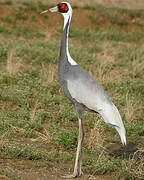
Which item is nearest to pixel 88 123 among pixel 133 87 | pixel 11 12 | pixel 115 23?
pixel 133 87

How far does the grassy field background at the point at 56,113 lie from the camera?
19.7 ft

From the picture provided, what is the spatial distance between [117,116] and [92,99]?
0.40 meters

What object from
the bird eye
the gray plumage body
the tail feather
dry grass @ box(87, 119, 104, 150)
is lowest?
dry grass @ box(87, 119, 104, 150)

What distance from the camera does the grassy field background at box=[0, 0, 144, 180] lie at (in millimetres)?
6012

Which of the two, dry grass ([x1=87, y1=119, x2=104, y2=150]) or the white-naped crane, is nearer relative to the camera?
the white-naped crane

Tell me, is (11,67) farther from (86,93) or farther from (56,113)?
(86,93)

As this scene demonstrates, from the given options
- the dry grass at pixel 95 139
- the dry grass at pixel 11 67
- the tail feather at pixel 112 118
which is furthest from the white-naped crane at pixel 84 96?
the dry grass at pixel 11 67

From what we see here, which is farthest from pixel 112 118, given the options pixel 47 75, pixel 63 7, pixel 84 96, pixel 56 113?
pixel 47 75

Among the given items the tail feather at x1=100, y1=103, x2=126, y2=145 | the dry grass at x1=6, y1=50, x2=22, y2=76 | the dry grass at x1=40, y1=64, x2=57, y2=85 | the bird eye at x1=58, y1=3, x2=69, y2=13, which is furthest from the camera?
the dry grass at x1=6, y1=50, x2=22, y2=76

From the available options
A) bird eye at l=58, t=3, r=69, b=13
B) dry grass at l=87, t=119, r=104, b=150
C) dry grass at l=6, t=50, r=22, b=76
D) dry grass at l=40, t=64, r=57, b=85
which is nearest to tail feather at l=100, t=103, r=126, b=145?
dry grass at l=87, t=119, r=104, b=150

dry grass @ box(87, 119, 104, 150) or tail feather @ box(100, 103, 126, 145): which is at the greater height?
tail feather @ box(100, 103, 126, 145)

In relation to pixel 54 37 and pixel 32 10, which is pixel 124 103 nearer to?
pixel 54 37

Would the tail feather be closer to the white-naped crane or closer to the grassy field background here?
the white-naped crane

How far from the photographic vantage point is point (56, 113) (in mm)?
8273
